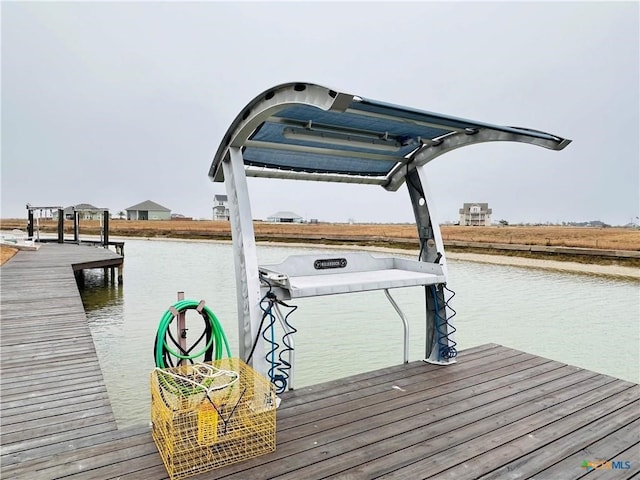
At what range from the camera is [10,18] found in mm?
21688

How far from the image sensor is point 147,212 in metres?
64.3

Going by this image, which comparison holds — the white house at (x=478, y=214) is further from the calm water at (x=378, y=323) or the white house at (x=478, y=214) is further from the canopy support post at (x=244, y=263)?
the canopy support post at (x=244, y=263)

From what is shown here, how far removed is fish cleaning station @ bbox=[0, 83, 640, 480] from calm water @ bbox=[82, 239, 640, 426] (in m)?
1.41

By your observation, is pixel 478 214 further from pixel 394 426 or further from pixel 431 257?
pixel 394 426

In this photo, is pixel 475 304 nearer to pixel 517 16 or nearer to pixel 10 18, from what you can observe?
pixel 517 16

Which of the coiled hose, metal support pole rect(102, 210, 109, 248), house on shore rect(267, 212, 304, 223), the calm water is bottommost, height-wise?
the calm water

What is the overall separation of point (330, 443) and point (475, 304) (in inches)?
354

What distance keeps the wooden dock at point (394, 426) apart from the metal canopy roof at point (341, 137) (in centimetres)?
191

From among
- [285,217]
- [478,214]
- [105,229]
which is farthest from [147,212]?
[478,214]

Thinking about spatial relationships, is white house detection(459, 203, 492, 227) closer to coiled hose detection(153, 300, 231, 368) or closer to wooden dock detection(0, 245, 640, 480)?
wooden dock detection(0, 245, 640, 480)

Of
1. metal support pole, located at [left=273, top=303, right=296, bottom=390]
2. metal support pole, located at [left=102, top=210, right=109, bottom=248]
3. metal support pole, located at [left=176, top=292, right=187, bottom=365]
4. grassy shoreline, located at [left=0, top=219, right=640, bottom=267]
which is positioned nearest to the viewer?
metal support pole, located at [left=176, top=292, right=187, bottom=365]

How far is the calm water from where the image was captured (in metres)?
5.41

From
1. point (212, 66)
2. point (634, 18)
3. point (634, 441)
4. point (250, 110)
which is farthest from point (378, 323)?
point (212, 66)

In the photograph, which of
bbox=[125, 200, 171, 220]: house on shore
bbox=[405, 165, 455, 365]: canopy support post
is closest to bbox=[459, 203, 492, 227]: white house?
bbox=[125, 200, 171, 220]: house on shore
